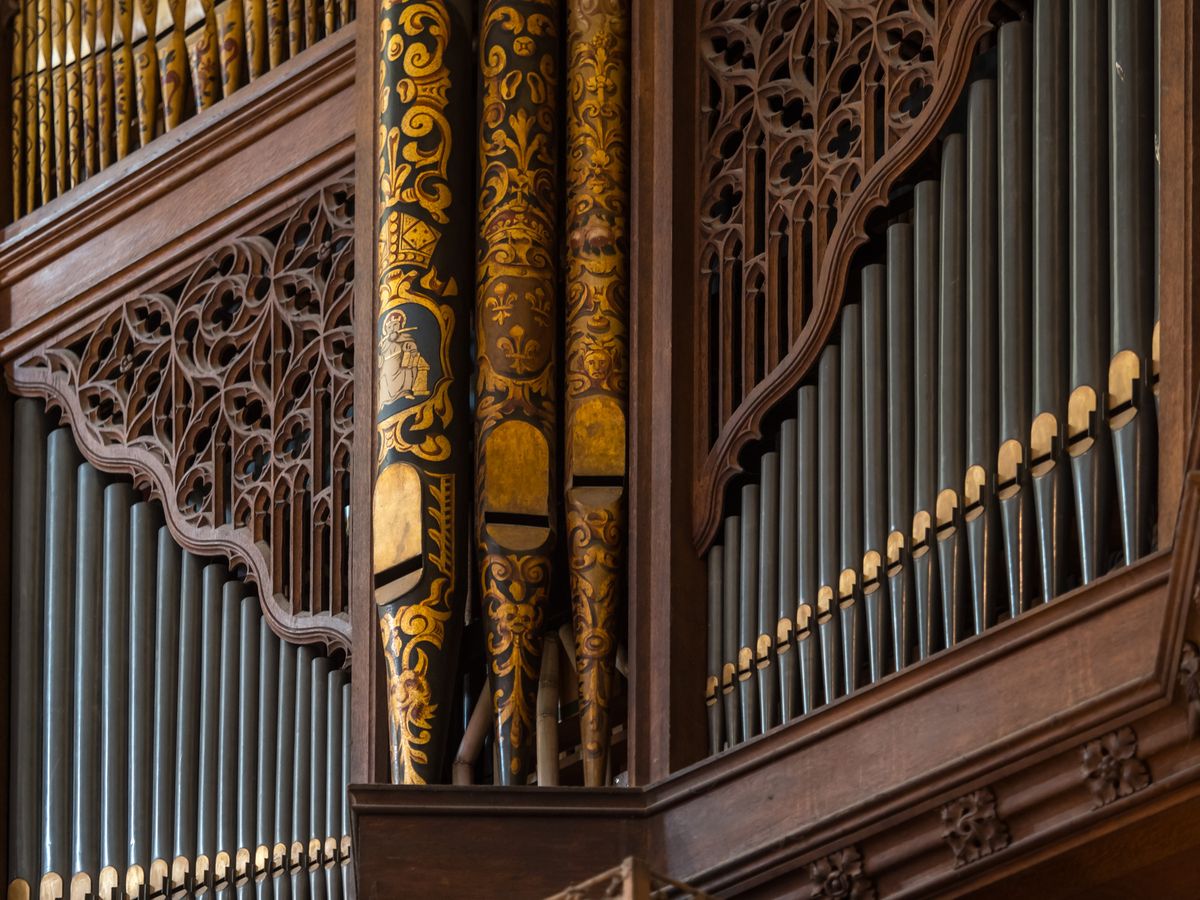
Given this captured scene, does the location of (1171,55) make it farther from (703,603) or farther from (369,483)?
(369,483)

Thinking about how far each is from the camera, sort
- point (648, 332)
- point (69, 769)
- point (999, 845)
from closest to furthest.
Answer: point (999, 845) → point (648, 332) → point (69, 769)

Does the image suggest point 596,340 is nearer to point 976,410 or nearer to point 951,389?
point 951,389

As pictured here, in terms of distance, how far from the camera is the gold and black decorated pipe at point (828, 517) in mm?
7180

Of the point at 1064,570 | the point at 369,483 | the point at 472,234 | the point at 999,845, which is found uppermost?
the point at 472,234

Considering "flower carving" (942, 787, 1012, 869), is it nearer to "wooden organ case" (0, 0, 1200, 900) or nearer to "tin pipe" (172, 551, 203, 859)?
"wooden organ case" (0, 0, 1200, 900)

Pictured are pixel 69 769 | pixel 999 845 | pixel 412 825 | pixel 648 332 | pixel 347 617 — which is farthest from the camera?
pixel 69 769

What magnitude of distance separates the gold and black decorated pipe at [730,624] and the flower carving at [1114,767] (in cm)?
113

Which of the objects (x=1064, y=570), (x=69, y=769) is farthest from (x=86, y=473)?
(x=1064, y=570)

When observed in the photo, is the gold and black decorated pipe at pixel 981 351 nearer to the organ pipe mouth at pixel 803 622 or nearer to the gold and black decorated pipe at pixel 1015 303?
the gold and black decorated pipe at pixel 1015 303

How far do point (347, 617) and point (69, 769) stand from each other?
1.15 meters

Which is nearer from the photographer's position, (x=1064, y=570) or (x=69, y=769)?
(x=1064, y=570)

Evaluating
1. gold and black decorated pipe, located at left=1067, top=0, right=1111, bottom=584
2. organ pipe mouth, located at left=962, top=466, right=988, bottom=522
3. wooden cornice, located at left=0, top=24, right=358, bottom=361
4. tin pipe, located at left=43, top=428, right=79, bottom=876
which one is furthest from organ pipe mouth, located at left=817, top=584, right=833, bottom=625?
tin pipe, located at left=43, top=428, right=79, bottom=876

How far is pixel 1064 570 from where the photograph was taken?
6664 millimetres

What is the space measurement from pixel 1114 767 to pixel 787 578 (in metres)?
1.18
